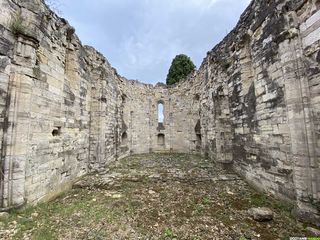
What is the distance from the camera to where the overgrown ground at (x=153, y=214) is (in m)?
2.90

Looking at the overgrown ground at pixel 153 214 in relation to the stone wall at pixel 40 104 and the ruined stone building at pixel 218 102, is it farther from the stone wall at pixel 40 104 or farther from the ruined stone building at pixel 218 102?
the stone wall at pixel 40 104

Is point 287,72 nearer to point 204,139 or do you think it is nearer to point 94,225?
point 94,225

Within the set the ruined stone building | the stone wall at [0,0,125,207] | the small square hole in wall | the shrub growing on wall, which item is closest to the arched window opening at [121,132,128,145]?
the ruined stone building

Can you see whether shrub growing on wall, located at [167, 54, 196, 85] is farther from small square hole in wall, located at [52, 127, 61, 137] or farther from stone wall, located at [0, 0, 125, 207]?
small square hole in wall, located at [52, 127, 61, 137]

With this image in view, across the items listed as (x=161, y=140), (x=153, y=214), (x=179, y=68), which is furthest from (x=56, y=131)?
(x=179, y=68)

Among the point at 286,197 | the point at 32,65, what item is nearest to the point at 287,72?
the point at 286,197

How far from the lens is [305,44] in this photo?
330 cm

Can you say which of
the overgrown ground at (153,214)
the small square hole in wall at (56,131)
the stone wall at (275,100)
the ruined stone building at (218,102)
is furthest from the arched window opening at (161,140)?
the small square hole in wall at (56,131)

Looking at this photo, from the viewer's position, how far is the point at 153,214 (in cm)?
360

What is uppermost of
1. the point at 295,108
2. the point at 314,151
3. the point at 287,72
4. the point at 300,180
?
the point at 287,72

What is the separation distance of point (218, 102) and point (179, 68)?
13.2m

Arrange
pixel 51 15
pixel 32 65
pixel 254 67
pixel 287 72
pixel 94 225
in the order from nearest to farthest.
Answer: pixel 94 225 → pixel 287 72 → pixel 32 65 → pixel 51 15 → pixel 254 67

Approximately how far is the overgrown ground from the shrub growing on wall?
51.2 feet

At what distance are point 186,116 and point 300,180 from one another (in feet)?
33.1
